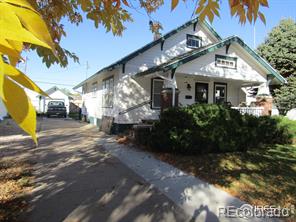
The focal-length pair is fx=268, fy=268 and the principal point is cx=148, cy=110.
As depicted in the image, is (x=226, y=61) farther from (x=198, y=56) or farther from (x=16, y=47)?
(x=16, y=47)

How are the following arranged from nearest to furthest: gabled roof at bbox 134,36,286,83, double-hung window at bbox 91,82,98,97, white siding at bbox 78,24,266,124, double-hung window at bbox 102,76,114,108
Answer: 1. gabled roof at bbox 134,36,286,83
2. white siding at bbox 78,24,266,124
3. double-hung window at bbox 102,76,114,108
4. double-hung window at bbox 91,82,98,97

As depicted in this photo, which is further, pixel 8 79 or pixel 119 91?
Answer: pixel 119 91

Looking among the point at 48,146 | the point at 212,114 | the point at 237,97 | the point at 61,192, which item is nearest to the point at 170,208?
the point at 61,192

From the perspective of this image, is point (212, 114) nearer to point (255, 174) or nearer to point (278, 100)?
point (255, 174)

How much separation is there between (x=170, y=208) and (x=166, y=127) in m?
4.56

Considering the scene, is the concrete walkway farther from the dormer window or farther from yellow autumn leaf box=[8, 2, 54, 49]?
the dormer window

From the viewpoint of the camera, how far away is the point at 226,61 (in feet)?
49.2

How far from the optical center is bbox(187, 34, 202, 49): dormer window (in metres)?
16.9

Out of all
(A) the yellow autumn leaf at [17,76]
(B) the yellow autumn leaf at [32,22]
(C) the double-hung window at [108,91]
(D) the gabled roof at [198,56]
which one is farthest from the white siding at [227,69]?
(A) the yellow autumn leaf at [17,76]

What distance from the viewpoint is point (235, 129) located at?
9.52 m

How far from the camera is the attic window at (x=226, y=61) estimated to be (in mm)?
14781

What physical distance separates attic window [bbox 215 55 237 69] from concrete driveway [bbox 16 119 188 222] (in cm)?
908

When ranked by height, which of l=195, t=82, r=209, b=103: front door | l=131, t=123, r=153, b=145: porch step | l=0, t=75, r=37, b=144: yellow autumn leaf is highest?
l=195, t=82, r=209, b=103: front door

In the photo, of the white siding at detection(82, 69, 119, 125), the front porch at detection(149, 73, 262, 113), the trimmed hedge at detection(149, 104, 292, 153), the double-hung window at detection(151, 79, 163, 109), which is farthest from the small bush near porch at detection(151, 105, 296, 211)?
the white siding at detection(82, 69, 119, 125)
